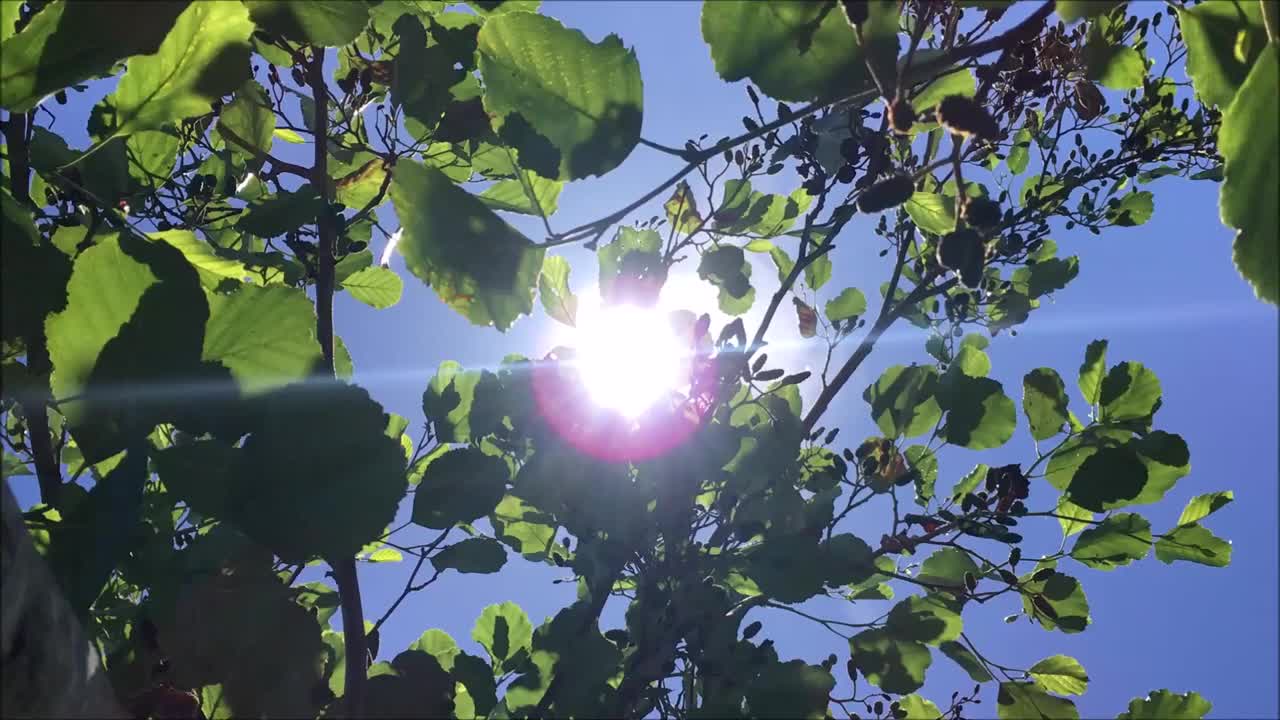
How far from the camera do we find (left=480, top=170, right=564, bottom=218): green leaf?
3.61 feet

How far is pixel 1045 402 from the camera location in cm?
162

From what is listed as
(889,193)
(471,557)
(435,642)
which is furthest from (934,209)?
(435,642)

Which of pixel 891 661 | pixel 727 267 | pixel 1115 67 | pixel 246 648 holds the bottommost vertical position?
pixel 246 648

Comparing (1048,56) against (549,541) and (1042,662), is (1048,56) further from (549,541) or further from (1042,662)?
(549,541)

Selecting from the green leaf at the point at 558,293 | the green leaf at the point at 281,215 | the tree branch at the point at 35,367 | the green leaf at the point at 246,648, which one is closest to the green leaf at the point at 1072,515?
the green leaf at the point at 558,293

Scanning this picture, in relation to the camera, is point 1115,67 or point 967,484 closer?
point 1115,67

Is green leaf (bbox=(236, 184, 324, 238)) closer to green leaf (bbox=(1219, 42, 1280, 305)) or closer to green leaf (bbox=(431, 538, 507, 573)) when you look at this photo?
green leaf (bbox=(431, 538, 507, 573))

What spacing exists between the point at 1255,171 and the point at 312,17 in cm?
111

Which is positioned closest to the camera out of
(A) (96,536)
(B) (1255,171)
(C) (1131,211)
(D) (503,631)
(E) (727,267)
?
(B) (1255,171)

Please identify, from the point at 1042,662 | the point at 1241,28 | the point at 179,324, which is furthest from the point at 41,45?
the point at 1042,662

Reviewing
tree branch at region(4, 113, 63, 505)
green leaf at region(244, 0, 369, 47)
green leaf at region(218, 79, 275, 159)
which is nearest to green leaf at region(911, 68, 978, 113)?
green leaf at region(244, 0, 369, 47)

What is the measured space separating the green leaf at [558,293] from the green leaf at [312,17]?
0.86m

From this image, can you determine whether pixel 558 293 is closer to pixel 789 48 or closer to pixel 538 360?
pixel 538 360

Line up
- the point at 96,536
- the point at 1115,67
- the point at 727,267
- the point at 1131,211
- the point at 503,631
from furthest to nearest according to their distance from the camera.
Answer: the point at 1131,211
the point at 503,631
the point at 727,267
the point at 1115,67
the point at 96,536
